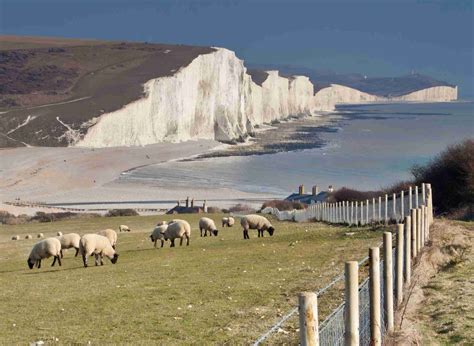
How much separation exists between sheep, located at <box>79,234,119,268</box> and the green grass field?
0.52m

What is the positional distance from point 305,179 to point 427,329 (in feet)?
266

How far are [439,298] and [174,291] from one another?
5.70m

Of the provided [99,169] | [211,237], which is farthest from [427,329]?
[99,169]

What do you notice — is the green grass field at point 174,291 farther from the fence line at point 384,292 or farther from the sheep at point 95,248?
the fence line at point 384,292

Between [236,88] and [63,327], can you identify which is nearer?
[63,327]

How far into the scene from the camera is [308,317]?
21.5 ft

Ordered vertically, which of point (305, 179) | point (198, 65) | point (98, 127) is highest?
point (198, 65)

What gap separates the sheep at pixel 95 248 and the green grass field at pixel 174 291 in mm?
517

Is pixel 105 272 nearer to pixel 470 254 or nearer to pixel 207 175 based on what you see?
pixel 470 254

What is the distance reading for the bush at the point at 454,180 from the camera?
3222 cm

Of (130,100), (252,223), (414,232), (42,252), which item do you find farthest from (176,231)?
(130,100)

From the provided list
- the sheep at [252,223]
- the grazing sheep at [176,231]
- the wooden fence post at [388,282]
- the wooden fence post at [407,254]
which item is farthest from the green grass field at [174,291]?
the sheep at [252,223]

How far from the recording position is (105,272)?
1977 cm

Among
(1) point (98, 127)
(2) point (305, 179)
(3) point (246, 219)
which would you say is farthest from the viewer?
(1) point (98, 127)
